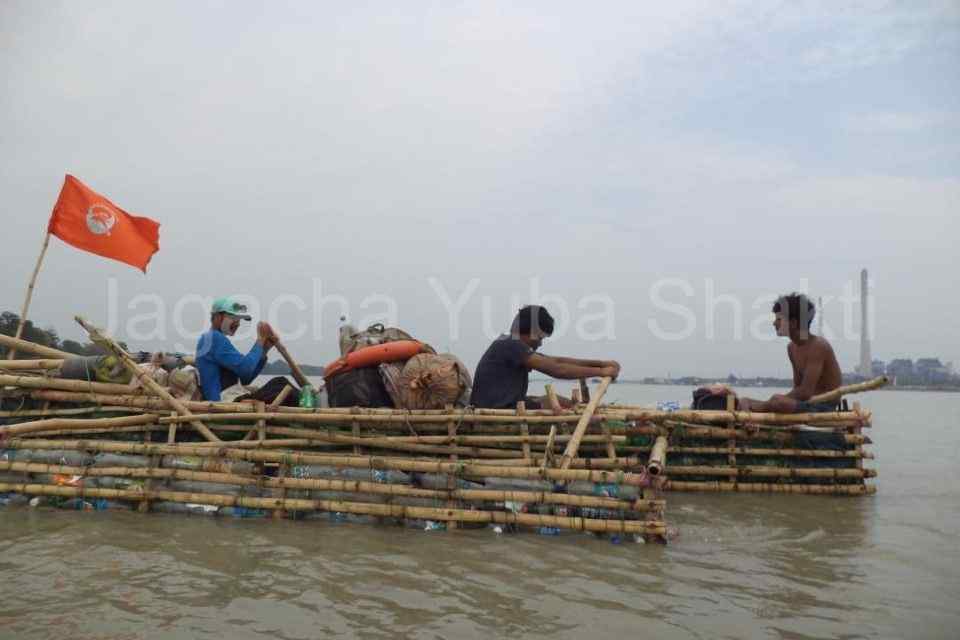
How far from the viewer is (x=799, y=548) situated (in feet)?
19.9

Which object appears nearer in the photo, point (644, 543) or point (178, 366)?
point (644, 543)

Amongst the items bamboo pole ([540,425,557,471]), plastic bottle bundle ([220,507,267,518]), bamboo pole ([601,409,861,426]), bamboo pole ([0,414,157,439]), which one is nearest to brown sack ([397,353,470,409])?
bamboo pole ([540,425,557,471])

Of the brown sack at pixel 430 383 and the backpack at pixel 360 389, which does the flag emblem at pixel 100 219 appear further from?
the brown sack at pixel 430 383

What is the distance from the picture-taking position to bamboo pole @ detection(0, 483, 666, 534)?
19.3 feet

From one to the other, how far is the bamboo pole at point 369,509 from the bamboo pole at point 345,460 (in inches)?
12.6

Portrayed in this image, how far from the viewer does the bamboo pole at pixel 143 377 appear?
274 inches

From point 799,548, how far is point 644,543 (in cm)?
133

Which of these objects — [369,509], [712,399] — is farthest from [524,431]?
[712,399]

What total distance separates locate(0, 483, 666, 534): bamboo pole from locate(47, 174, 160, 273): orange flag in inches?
145

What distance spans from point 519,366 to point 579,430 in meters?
1.31

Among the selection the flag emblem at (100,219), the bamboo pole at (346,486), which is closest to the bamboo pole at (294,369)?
the bamboo pole at (346,486)

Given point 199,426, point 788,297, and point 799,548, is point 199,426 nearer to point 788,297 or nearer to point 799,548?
point 799,548

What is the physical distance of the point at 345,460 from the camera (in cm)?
646

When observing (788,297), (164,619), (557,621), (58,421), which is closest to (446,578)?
(557,621)
